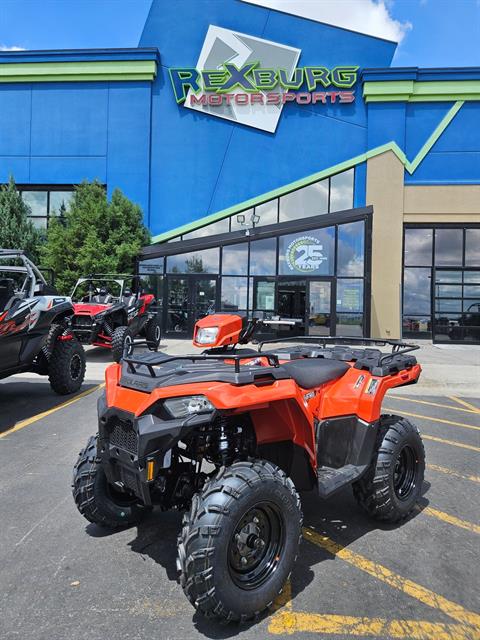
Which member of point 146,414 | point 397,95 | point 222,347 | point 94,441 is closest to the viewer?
point 146,414

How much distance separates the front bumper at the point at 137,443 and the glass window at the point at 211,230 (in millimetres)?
17220

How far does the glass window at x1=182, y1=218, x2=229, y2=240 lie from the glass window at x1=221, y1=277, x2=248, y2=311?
278 cm

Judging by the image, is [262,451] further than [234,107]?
No

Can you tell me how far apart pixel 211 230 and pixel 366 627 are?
59.3 ft

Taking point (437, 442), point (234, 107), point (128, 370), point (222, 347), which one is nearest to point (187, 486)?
point (128, 370)

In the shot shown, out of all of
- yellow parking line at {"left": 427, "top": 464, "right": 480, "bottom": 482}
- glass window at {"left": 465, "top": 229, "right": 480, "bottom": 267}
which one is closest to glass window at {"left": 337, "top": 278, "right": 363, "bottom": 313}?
glass window at {"left": 465, "top": 229, "right": 480, "bottom": 267}

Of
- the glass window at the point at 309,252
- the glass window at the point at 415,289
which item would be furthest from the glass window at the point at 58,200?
the glass window at the point at 415,289

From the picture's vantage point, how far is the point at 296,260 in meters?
17.5

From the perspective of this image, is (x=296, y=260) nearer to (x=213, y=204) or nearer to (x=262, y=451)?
(x=213, y=204)

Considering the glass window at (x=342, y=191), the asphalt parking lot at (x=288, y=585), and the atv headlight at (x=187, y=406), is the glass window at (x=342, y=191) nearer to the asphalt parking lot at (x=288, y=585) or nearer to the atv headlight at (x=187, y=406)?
the asphalt parking lot at (x=288, y=585)

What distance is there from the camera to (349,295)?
17.4 meters

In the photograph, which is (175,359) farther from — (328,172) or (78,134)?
(78,134)

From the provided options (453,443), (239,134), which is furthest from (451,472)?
(239,134)

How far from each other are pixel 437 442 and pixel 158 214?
16124mm
